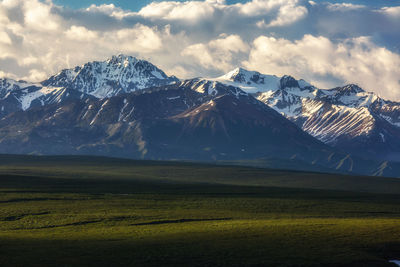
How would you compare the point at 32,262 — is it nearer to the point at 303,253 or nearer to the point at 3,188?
the point at 303,253

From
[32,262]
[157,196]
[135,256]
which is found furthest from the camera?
[157,196]

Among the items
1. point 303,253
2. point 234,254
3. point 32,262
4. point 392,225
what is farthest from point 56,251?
point 392,225

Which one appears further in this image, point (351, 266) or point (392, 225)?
point (392, 225)

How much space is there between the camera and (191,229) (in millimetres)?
70250

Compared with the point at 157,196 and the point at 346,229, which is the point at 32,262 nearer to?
the point at 346,229

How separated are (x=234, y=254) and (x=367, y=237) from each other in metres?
19.9

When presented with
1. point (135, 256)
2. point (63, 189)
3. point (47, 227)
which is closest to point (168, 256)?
point (135, 256)

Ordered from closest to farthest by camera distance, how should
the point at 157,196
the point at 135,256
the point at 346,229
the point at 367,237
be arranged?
the point at 135,256, the point at 367,237, the point at 346,229, the point at 157,196

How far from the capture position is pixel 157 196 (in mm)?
120875

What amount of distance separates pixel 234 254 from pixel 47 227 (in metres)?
30.1

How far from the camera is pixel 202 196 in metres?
125

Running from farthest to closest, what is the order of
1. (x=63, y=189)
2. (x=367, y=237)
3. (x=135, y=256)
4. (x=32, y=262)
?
(x=63, y=189)
(x=367, y=237)
(x=135, y=256)
(x=32, y=262)

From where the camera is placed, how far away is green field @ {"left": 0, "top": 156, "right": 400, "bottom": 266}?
52.6 m

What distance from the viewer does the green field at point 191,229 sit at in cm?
5262
